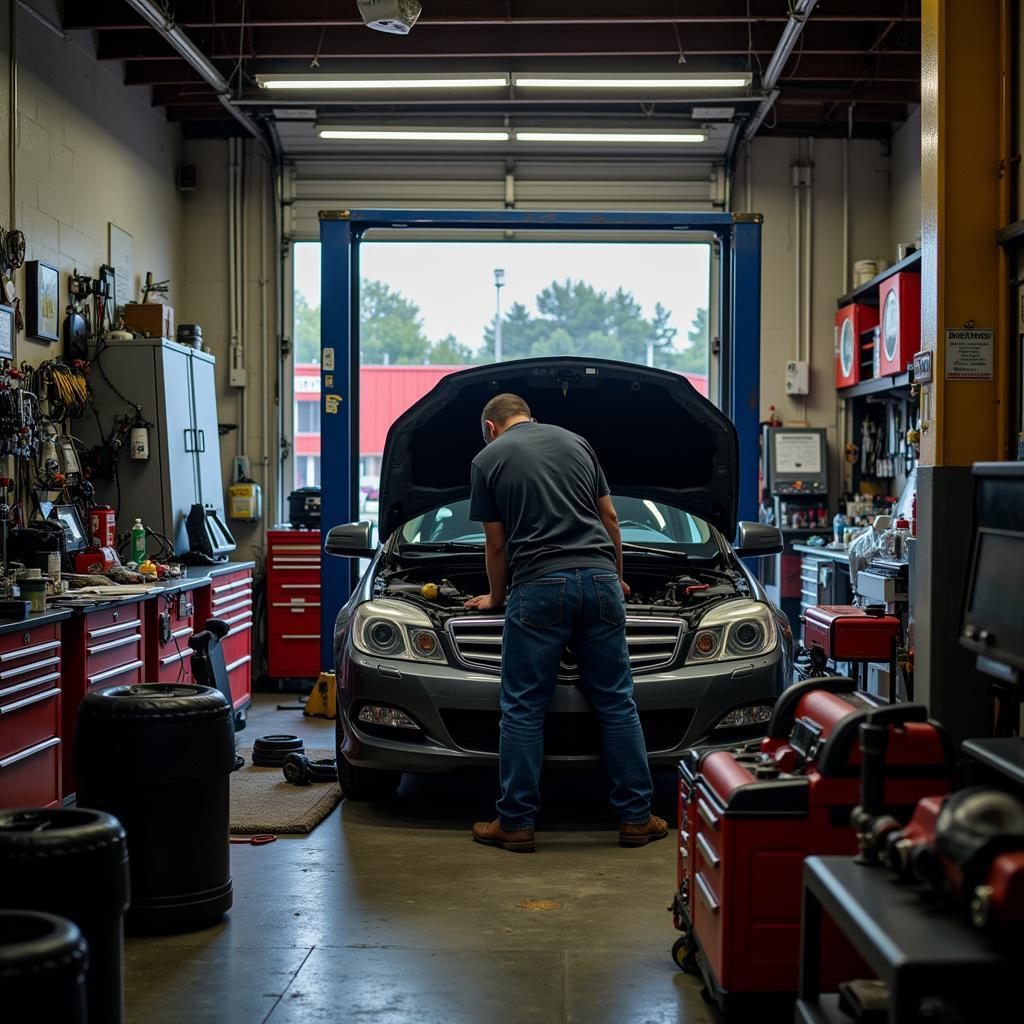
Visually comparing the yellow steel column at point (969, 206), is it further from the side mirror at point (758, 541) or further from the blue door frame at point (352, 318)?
the blue door frame at point (352, 318)

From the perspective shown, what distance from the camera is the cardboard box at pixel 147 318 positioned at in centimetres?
800

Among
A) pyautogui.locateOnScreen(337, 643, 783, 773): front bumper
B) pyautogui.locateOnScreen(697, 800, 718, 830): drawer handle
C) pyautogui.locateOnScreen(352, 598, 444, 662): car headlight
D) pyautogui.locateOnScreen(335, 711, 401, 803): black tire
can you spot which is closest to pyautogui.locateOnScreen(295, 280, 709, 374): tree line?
pyautogui.locateOnScreen(352, 598, 444, 662): car headlight

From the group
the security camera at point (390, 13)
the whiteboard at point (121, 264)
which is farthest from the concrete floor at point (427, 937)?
the whiteboard at point (121, 264)

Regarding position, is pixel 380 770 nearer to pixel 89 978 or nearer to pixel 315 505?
pixel 89 978

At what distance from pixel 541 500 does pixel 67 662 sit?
2.02 meters

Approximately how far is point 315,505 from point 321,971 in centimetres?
591

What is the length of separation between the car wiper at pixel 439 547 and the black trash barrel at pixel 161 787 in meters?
2.07

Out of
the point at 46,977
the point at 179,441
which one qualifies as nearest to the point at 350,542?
the point at 179,441

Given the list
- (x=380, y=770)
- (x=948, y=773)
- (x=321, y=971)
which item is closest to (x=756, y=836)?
(x=948, y=773)

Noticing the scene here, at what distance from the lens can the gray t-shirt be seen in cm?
Answer: 455

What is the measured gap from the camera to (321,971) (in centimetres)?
326

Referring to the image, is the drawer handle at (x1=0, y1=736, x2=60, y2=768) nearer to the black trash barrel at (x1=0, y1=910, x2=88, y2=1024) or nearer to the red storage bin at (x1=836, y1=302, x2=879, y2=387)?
the black trash barrel at (x1=0, y1=910, x2=88, y2=1024)

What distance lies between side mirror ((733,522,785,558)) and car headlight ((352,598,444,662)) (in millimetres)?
1426

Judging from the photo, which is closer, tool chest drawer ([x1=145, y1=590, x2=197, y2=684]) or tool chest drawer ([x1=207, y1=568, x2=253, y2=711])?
tool chest drawer ([x1=145, y1=590, x2=197, y2=684])
